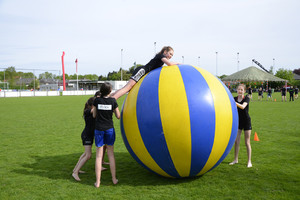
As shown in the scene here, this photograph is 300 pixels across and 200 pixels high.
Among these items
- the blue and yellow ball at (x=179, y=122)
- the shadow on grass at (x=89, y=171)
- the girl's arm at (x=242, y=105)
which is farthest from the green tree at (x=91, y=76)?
the blue and yellow ball at (x=179, y=122)

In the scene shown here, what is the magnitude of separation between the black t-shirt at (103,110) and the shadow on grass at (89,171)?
111 cm

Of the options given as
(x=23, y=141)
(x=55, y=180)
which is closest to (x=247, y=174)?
(x=55, y=180)

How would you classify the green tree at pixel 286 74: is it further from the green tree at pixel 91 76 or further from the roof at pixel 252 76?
the green tree at pixel 91 76

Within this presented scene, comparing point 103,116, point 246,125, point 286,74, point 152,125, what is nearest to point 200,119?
point 152,125

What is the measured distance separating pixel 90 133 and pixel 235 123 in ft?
9.05

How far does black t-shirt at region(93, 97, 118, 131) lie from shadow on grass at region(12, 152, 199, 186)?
43.6 inches

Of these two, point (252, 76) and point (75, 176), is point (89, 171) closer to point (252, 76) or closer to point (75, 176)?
point (75, 176)

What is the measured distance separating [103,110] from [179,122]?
1.39 meters

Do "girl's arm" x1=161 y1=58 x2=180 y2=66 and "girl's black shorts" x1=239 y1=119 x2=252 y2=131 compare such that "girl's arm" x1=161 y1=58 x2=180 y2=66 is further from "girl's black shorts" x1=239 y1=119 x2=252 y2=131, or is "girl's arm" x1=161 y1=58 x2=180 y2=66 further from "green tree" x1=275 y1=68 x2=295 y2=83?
"green tree" x1=275 y1=68 x2=295 y2=83

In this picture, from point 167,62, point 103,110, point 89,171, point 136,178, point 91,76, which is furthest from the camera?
point 91,76

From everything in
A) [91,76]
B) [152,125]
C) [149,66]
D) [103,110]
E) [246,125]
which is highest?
[91,76]

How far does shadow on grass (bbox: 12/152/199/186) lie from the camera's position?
4.79 meters

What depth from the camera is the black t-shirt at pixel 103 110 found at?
4.52 metres

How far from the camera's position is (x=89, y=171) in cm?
551
